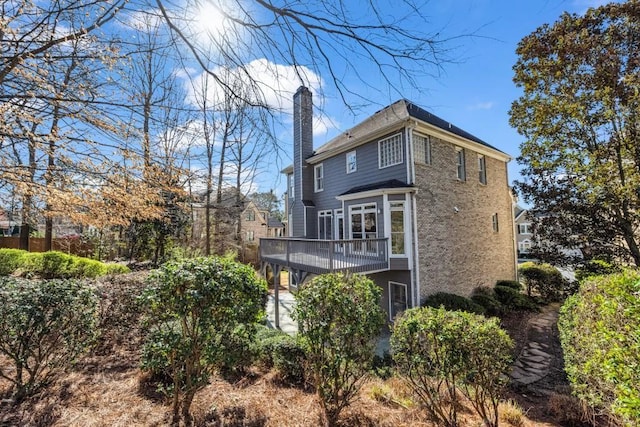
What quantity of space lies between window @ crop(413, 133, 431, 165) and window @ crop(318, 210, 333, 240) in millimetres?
5272

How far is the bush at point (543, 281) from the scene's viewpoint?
43.8ft

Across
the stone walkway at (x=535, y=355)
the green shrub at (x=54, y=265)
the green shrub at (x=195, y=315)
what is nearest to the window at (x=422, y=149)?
the stone walkway at (x=535, y=355)

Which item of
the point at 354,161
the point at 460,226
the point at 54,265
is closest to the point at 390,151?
the point at 354,161

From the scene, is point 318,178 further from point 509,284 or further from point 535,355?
point 535,355

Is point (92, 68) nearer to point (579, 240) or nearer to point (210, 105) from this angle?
point (210, 105)

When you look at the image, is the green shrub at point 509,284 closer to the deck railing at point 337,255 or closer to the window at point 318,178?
the deck railing at point 337,255

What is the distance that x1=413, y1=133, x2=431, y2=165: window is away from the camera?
10477mm

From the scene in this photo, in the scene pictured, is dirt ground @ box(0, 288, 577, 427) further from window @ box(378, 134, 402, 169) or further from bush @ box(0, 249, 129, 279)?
window @ box(378, 134, 402, 169)

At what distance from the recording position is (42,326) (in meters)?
3.16

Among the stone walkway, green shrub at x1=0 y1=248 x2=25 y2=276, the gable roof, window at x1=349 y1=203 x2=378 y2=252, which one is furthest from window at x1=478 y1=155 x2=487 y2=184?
green shrub at x1=0 y1=248 x2=25 y2=276

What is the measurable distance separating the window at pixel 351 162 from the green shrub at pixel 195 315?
10.1 meters

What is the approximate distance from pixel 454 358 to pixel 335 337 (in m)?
1.29

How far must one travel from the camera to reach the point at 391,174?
10.8 meters

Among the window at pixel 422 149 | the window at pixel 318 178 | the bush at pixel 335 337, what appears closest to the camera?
the bush at pixel 335 337
